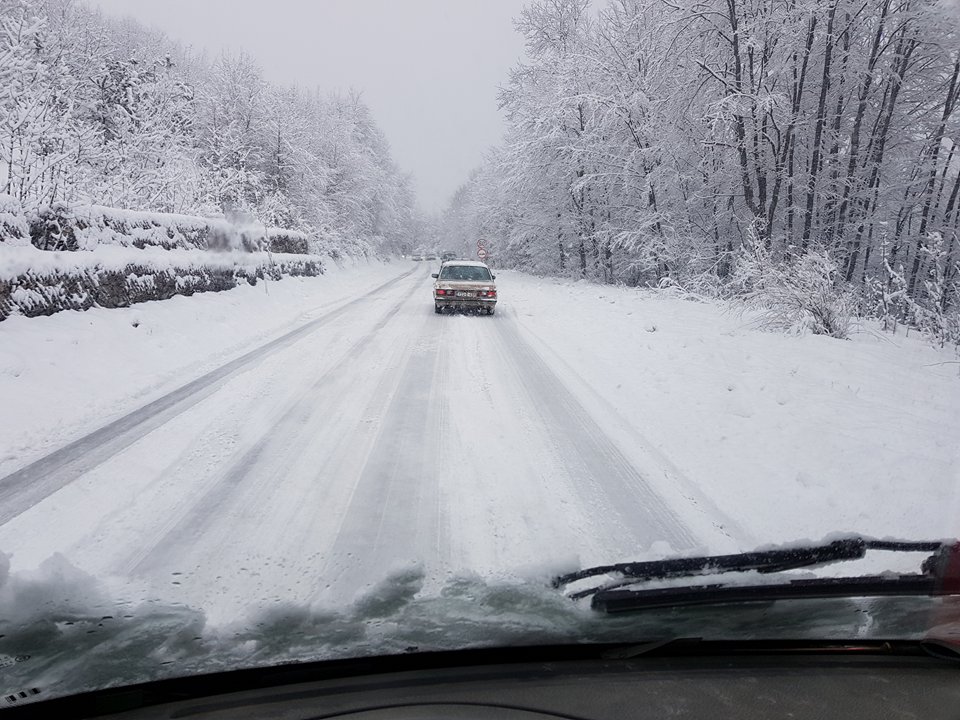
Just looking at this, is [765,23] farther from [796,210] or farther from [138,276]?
[138,276]

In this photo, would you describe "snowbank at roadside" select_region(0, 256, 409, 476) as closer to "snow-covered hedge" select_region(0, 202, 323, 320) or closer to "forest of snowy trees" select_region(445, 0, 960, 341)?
"snow-covered hedge" select_region(0, 202, 323, 320)

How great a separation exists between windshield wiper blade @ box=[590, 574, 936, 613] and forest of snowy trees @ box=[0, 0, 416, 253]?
10222 millimetres

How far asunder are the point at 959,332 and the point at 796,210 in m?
8.67

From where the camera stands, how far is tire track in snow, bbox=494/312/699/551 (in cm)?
335

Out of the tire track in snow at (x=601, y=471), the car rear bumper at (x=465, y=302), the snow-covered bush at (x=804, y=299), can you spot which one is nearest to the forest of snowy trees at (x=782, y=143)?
the snow-covered bush at (x=804, y=299)

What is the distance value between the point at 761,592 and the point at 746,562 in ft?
0.58

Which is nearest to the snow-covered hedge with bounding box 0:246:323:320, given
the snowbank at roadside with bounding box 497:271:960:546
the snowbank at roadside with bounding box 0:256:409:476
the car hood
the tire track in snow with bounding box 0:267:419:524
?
the snowbank at roadside with bounding box 0:256:409:476

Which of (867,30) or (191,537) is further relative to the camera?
(867,30)

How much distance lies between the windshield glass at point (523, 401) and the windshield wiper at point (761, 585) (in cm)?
1

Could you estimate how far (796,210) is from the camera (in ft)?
53.9

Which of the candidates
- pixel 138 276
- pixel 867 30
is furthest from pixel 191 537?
pixel 867 30

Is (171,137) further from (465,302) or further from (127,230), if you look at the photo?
(465,302)

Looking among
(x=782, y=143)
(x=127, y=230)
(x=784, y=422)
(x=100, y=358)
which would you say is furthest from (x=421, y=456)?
(x=782, y=143)

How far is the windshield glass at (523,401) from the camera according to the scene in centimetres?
194
